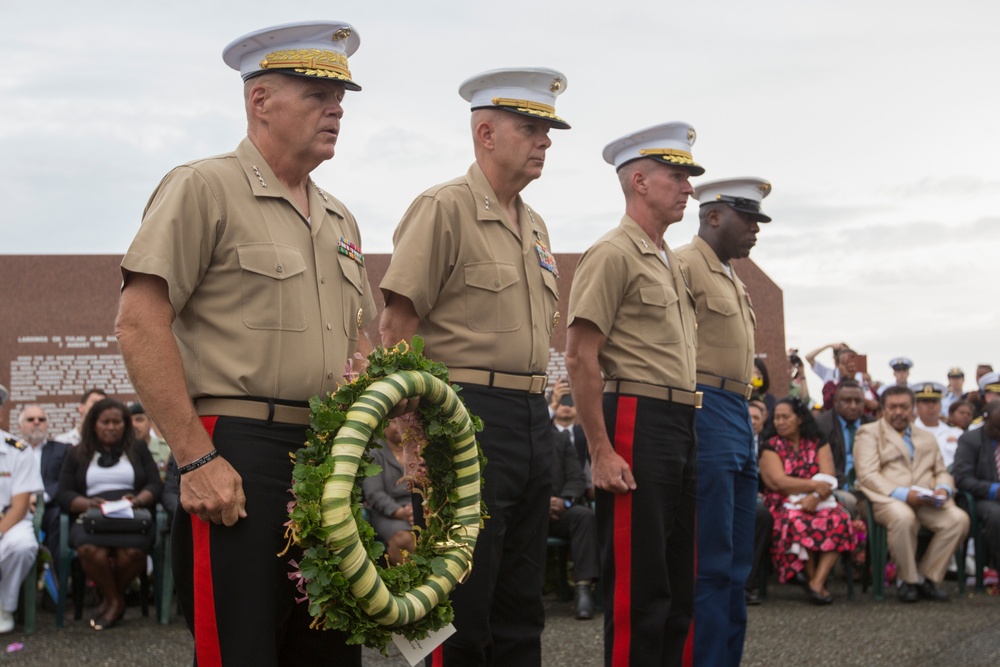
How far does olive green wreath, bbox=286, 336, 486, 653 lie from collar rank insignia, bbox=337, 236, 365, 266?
1.15 ft

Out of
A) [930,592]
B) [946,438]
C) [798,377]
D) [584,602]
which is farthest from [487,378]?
[798,377]

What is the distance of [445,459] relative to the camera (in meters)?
3.31

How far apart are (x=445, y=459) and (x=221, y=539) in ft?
2.27

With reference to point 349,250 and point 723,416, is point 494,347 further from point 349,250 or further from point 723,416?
point 723,416

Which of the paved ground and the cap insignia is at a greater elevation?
the cap insignia

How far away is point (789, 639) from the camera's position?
24.8 feet

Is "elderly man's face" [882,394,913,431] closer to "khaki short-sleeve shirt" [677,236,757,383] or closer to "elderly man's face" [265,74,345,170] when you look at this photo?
"khaki short-sleeve shirt" [677,236,757,383]

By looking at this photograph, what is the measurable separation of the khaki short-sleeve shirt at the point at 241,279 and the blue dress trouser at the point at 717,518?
248cm

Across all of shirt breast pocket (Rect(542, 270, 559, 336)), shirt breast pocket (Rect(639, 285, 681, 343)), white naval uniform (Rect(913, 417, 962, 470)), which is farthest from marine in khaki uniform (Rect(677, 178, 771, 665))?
white naval uniform (Rect(913, 417, 962, 470))

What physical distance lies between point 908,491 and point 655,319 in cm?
578

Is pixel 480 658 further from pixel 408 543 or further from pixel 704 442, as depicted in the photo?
pixel 408 543

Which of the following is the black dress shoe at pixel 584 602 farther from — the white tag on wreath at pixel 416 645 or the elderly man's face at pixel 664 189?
the white tag on wreath at pixel 416 645

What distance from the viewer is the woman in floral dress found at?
9359 mm

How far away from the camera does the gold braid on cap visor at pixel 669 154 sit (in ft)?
17.2
